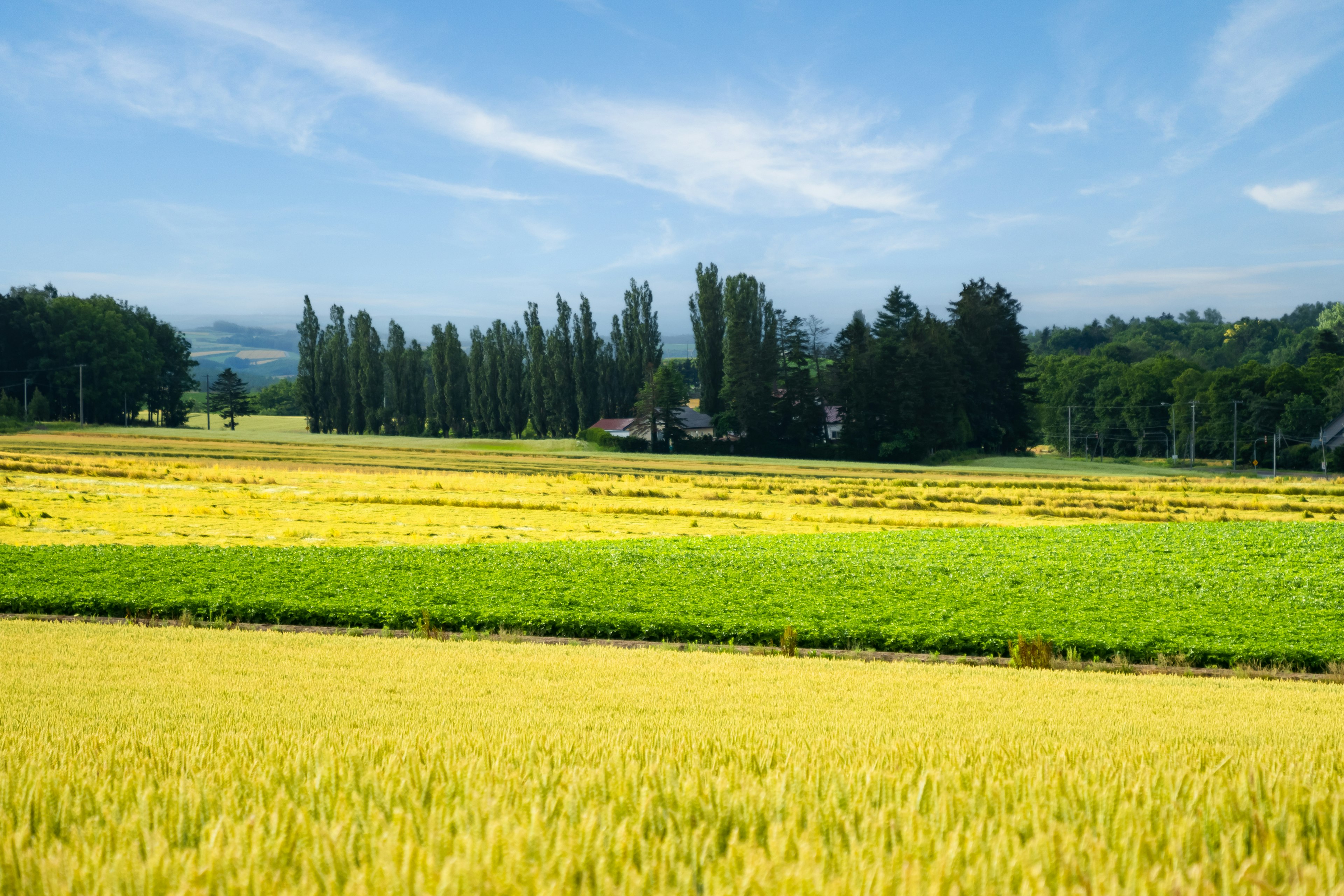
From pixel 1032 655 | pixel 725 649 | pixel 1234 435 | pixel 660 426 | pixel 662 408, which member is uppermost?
pixel 662 408

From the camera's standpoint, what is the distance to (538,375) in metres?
112

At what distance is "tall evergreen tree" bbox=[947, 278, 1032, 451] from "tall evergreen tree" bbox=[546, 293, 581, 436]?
44864 millimetres

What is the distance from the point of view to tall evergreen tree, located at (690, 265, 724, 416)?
344 ft

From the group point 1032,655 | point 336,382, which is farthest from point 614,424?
point 1032,655

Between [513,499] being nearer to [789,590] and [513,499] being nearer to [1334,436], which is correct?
[789,590]

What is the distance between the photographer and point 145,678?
10.1 m

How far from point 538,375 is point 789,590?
94.0 meters

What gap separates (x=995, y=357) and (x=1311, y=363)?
41283mm

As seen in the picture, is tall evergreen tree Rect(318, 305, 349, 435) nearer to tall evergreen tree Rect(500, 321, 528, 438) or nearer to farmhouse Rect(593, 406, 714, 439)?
tall evergreen tree Rect(500, 321, 528, 438)

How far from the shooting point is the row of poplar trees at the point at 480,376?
11206 cm

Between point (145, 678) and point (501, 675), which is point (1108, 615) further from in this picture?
point (145, 678)

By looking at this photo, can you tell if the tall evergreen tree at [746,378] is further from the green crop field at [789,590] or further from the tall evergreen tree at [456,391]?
the green crop field at [789,590]

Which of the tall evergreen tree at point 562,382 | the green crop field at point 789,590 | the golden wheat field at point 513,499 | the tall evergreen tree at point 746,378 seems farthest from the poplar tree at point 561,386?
the green crop field at point 789,590

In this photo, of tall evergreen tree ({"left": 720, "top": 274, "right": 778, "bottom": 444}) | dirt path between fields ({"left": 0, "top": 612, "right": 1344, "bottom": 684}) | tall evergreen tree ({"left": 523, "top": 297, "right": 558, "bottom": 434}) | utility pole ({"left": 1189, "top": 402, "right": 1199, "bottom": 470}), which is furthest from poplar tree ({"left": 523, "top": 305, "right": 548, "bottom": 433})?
dirt path between fields ({"left": 0, "top": 612, "right": 1344, "bottom": 684})
